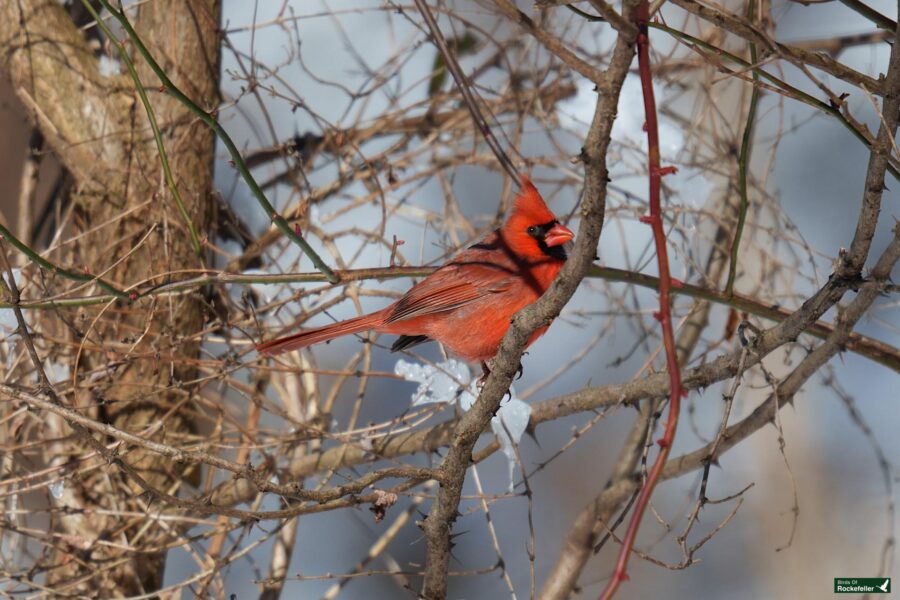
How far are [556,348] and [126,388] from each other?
5.89 feet

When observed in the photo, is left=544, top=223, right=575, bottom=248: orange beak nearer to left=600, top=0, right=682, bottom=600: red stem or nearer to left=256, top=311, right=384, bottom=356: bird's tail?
left=256, top=311, right=384, bottom=356: bird's tail

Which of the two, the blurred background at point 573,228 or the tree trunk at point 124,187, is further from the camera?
the blurred background at point 573,228

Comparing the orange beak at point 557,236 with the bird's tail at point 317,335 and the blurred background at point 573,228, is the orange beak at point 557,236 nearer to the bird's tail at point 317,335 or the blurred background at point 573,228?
the blurred background at point 573,228

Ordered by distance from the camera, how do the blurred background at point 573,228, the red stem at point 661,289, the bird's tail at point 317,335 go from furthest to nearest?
the blurred background at point 573,228, the bird's tail at point 317,335, the red stem at point 661,289

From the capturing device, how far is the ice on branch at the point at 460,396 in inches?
89.7

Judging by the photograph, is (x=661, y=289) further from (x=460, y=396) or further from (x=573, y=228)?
(x=573, y=228)

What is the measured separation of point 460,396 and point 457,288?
29 centimetres

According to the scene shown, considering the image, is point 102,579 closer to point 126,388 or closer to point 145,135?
point 126,388

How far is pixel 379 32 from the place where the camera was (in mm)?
3572
